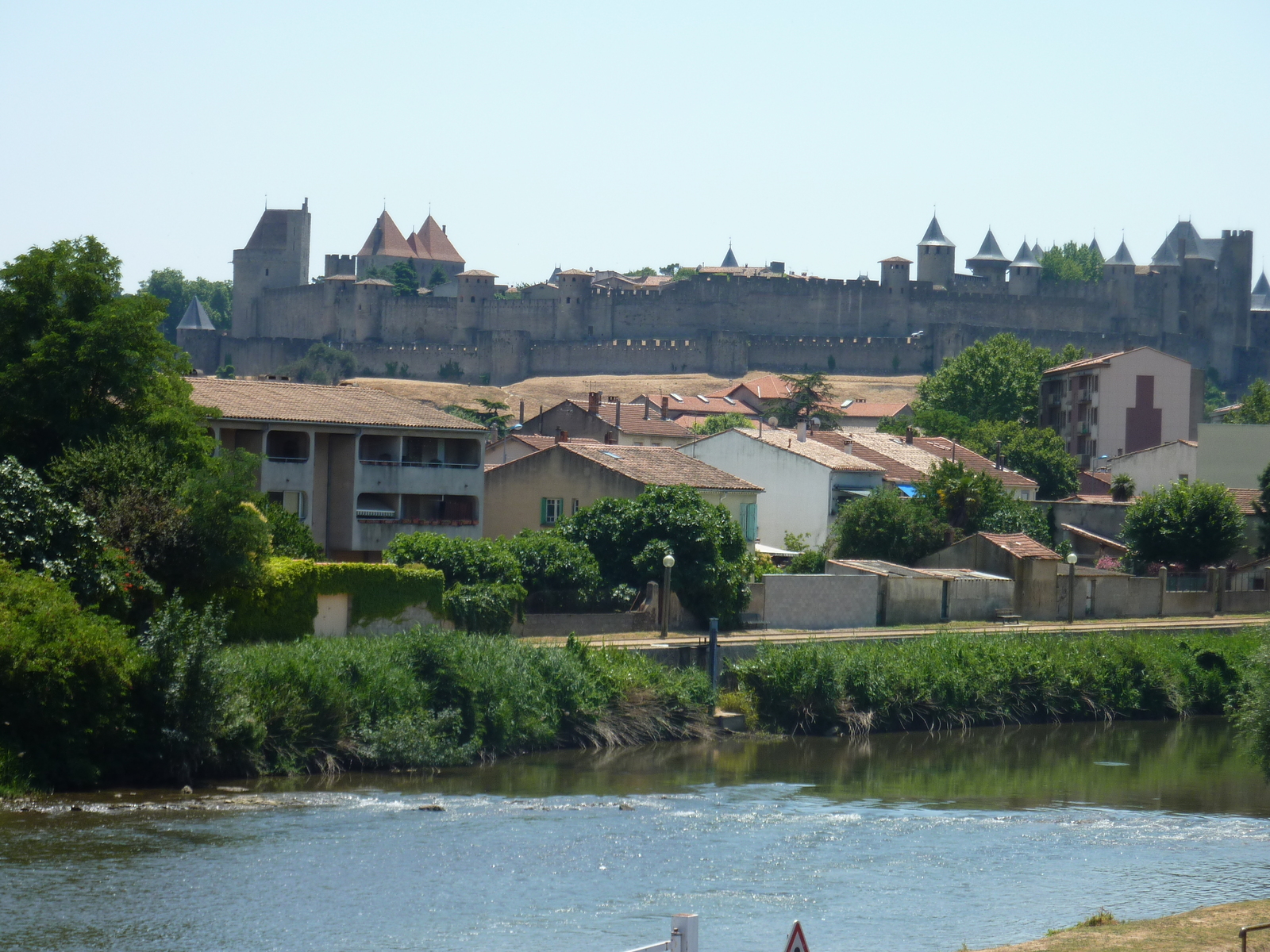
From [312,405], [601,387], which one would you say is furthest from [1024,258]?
[312,405]

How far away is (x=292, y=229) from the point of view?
9444 centimetres

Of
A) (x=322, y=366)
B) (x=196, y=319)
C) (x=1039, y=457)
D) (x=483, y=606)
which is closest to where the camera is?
(x=483, y=606)

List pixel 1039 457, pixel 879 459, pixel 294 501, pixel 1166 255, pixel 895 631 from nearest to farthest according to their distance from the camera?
pixel 895 631, pixel 294 501, pixel 879 459, pixel 1039 457, pixel 1166 255

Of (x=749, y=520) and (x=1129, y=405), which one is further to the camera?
(x=1129, y=405)

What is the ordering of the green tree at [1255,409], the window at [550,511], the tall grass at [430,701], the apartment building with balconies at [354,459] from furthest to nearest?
the green tree at [1255,409] < the window at [550,511] < the apartment building with balconies at [354,459] < the tall grass at [430,701]

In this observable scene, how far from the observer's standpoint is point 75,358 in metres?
20.0

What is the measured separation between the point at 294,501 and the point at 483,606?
5256 millimetres

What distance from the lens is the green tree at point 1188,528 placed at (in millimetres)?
32531

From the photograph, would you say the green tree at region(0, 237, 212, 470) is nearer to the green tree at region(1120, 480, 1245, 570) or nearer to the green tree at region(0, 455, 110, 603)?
the green tree at region(0, 455, 110, 603)

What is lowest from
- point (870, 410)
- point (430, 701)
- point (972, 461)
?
point (430, 701)

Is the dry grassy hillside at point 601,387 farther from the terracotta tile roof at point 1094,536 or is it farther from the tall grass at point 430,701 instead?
the tall grass at point 430,701

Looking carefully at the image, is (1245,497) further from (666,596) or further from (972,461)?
(666,596)

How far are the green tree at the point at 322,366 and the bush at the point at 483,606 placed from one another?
189 feet

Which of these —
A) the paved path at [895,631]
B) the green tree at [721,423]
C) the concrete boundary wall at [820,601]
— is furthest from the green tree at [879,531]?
the green tree at [721,423]
